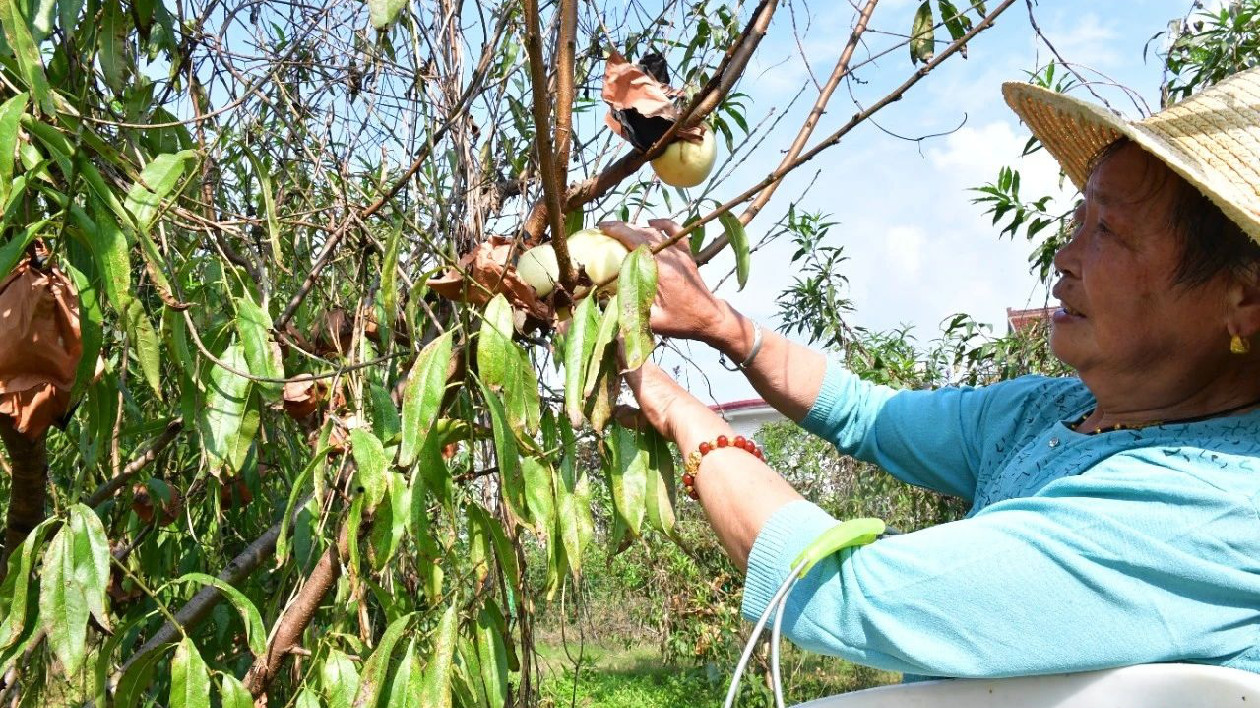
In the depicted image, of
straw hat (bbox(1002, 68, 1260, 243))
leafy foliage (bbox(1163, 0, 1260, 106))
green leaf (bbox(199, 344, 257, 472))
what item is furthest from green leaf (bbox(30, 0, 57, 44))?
leafy foliage (bbox(1163, 0, 1260, 106))

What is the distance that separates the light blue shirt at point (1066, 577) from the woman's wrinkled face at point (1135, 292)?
4.4 inches

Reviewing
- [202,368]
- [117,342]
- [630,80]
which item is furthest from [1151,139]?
[117,342]

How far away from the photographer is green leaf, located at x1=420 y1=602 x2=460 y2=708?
3.52 feet

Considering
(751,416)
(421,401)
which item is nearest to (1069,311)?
(421,401)

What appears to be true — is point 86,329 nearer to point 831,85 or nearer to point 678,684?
point 831,85

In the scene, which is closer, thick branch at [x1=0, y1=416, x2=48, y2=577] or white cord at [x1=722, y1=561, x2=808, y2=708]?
white cord at [x1=722, y1=561, x2=808, y2=708]

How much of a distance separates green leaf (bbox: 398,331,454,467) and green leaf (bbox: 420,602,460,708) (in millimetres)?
194

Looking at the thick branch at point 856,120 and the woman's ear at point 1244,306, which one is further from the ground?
the thick branch at point 856,120

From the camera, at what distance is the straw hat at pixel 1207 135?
0.93 m

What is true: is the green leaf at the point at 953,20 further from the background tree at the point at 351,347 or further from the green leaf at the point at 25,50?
the green leaf at the point at 25,50

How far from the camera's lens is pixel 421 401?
0.99 m

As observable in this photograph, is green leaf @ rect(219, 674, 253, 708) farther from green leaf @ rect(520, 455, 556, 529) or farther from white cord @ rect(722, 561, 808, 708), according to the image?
white cord @ rect(722, 561, 808, 708)

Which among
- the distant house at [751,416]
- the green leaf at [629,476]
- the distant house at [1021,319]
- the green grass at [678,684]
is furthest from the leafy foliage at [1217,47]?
the distant house at [751,416]

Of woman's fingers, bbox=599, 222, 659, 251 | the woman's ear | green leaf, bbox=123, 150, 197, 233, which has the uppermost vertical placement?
green leaf, bbox=123, 150, 197, 233
